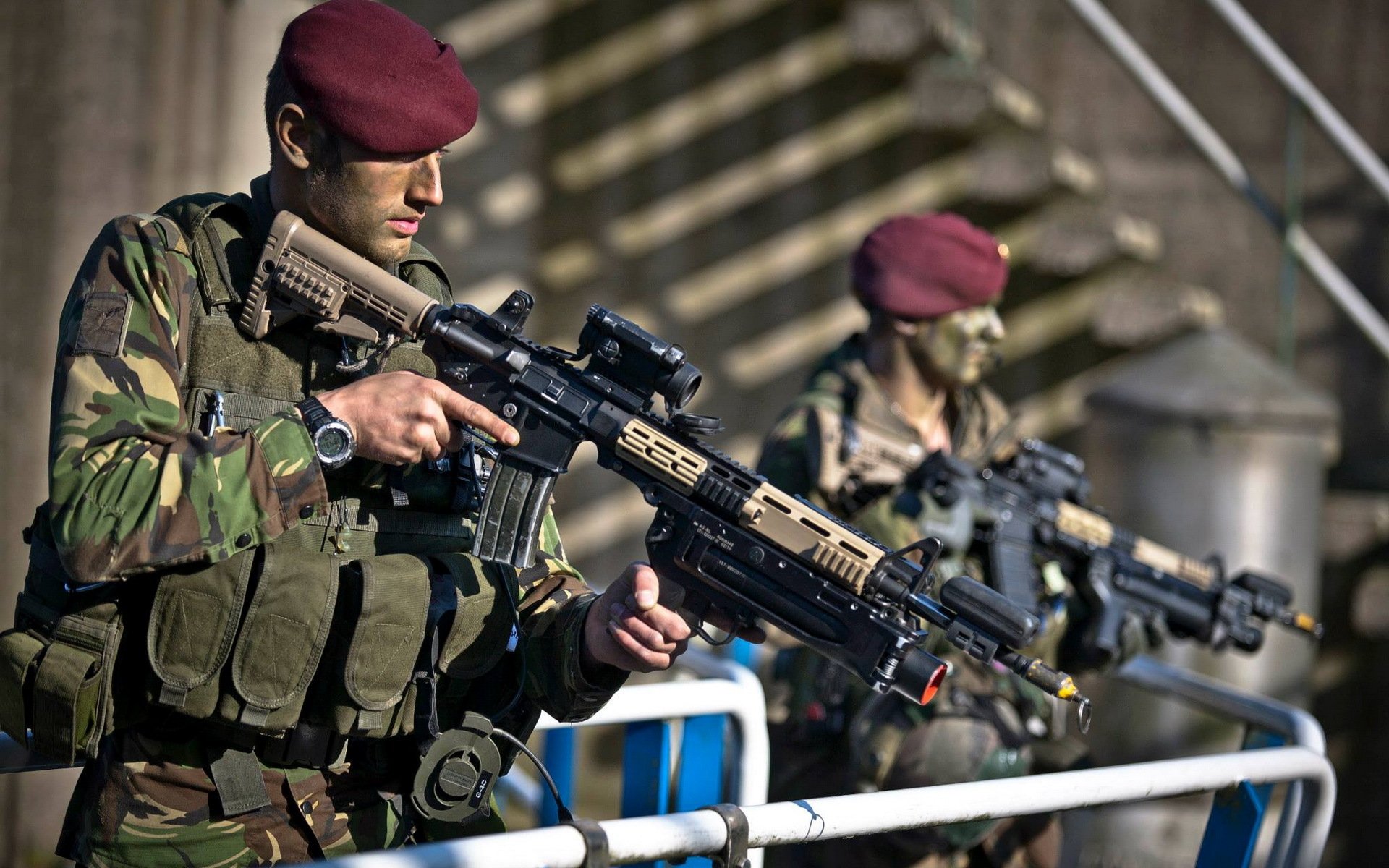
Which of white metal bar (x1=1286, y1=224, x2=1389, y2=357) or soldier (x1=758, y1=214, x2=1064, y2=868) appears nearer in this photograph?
soldier (x1=758, y1=214, x2=1064, y2=868)

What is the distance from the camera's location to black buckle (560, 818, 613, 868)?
5.14ft

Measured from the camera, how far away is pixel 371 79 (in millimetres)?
1826

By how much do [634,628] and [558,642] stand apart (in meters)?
0.16

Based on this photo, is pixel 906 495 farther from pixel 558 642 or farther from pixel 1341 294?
pixel 1341 294

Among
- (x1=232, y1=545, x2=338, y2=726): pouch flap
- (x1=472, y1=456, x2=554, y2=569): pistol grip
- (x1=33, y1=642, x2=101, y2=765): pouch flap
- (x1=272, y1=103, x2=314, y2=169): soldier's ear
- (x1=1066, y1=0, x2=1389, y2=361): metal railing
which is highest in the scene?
(x1=1066, y1=0, x2=1389, y2=361): metal railing

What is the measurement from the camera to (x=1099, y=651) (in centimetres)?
322

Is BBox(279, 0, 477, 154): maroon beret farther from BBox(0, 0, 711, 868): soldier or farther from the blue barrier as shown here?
the blue barrier

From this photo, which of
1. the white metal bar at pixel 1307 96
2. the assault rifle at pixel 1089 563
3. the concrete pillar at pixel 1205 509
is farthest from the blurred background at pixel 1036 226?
the assault rifle at pixel 1089 563

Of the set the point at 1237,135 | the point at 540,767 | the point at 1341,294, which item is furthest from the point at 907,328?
the point at 1237,135

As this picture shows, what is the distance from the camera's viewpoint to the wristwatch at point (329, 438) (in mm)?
1720

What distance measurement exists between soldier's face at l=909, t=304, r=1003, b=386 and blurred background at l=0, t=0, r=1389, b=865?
1711mm

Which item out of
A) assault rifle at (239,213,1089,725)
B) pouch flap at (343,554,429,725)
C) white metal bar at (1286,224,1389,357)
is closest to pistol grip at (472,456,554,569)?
assault rifle at (239,213,1089,725)

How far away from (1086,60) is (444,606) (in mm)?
5094

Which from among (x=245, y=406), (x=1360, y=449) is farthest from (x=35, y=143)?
(x=1360, y=449)
